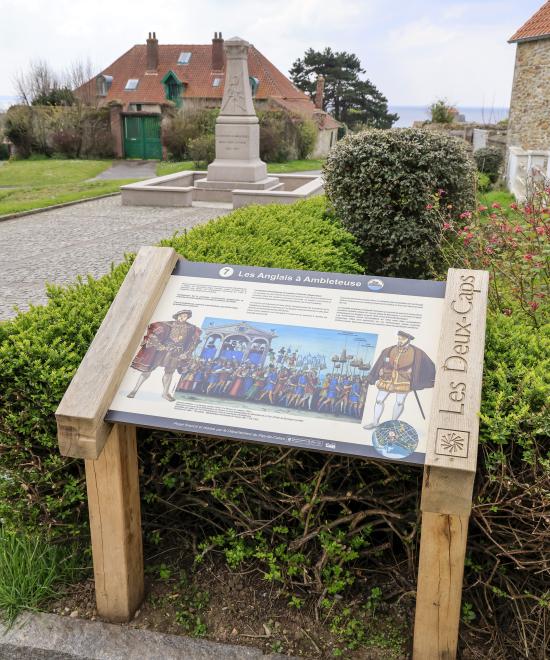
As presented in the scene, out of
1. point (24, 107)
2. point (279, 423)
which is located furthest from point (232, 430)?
point (24, 107)

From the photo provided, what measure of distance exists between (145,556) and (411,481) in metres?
1.35

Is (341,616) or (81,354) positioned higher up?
(81,354)

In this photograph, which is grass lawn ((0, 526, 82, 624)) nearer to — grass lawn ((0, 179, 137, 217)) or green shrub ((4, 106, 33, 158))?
grass lawn ((0, 179, 137, 217))

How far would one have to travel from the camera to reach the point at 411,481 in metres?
2.72

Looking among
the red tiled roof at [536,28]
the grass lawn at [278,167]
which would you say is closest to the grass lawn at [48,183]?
the grass lawn at [278,167]

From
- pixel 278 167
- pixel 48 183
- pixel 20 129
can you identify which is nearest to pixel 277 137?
pixel 278 167

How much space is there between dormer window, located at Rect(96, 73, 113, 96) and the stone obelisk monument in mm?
30953

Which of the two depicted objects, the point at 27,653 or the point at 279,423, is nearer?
the point at 279,423

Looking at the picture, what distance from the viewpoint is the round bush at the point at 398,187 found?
8.06 metres

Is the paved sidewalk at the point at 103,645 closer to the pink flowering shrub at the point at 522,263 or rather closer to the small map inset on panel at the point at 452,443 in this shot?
the small map inset on panel at the point at 452,443

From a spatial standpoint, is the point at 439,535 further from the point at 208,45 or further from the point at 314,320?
the point at 208,45

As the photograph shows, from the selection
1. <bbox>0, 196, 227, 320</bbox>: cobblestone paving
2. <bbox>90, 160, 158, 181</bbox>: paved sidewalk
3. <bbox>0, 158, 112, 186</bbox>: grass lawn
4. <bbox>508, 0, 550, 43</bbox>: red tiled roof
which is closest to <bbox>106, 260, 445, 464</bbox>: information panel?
<bbox>0, 196, 227, 320</bbox>: cobblestone paving

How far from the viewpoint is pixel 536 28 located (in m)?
23.8

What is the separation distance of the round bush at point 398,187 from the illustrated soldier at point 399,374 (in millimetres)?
5656
